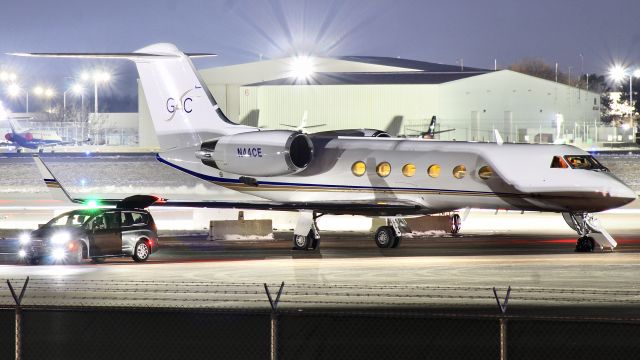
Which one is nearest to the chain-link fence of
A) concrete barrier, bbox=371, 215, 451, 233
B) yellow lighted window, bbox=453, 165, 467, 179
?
yellow lighted window, bbox=453, 165, 467, 179

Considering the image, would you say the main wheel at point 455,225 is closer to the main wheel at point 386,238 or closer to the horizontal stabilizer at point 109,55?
the main wheel at point 386,238

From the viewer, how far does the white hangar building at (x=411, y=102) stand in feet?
291

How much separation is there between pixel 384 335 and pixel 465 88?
2984 inches

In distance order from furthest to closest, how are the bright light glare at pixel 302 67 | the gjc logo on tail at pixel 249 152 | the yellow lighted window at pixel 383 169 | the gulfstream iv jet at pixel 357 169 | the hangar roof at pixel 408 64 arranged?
the hangar roof at pixel 408 64, the bright light glare at pixel 302 67, the gjc logo on tail at pixel 249 152, the yellow lighted window at pixel 383 169, the gulfstream iv jet at pixel 357 169

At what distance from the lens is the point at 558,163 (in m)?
31.2

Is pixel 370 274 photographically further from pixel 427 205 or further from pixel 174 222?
pixel 174 222

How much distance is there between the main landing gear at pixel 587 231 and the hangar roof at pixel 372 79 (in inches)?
2311

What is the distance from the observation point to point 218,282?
78.0 ft

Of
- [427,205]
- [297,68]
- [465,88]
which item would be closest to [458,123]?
[465,88]

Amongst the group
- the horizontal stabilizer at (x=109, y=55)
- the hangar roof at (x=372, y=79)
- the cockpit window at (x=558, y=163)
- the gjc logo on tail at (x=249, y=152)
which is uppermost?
the hangar roof at (x=372, y=79)

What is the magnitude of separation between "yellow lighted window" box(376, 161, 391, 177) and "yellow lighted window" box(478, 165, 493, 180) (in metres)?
2.84

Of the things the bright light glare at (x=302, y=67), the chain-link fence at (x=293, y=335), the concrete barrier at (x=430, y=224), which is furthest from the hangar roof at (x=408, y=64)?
the chain-link fence at (x=293, y=335)

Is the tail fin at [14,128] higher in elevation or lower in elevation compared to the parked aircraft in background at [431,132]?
higher

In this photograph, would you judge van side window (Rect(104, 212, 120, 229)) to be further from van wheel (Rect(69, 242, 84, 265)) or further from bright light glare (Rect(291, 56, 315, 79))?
bright light glare (Rect(291, 56, 315, 79))
